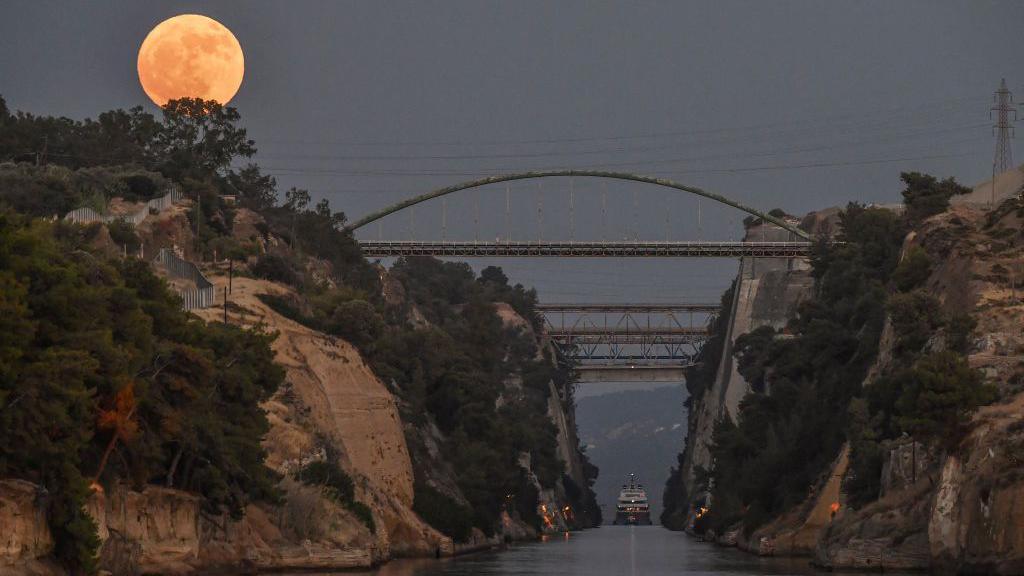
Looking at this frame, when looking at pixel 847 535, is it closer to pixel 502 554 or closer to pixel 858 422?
pixel 858 422

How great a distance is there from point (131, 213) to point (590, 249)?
7449 cm

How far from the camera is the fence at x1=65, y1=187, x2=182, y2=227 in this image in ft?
332

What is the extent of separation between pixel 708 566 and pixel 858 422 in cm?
1051

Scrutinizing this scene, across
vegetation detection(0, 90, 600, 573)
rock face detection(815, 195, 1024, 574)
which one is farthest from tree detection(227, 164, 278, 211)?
rock face detection(815, 195, 1024, 574)

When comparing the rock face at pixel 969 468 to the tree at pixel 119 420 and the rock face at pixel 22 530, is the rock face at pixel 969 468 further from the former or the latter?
the rock face at pixel 22 530

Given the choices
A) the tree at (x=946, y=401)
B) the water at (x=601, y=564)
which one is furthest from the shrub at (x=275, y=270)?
the tree at (x=946, y=401)

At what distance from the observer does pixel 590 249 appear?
177125 millimetres

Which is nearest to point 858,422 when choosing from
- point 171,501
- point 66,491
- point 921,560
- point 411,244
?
point 921,560

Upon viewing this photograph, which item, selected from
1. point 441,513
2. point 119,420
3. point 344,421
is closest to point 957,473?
point 119,420

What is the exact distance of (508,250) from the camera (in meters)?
175

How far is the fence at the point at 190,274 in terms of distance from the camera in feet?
296

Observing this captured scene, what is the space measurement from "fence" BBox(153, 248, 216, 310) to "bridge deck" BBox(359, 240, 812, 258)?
71752mm

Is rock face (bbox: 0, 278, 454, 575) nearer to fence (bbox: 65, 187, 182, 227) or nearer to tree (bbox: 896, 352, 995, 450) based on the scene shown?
fence (bbox: 65, 187, 182, 227)

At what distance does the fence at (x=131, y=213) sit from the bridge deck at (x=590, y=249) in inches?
2059
